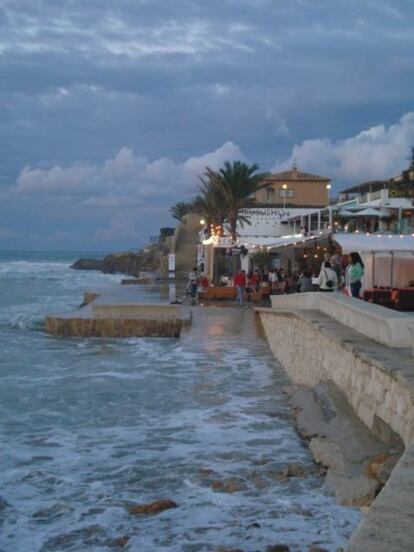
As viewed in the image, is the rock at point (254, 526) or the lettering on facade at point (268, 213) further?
the lettering on facade at point (268, 213)

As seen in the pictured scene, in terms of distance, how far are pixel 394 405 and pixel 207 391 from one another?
19.2 ft

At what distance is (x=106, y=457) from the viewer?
8742 millimetres

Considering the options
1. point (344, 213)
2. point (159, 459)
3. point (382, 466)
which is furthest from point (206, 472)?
point (344, 213)

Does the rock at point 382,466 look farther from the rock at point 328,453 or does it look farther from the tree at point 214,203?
the tree at point 214,203

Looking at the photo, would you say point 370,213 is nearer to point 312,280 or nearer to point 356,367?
point 312,280

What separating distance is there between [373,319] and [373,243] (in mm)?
9580

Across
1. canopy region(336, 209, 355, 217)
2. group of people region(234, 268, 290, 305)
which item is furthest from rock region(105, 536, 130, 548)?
canopy region(336, 209, 355, 217)

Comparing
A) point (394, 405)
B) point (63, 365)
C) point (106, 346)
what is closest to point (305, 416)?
point (394, 405)

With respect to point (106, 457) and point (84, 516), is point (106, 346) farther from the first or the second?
point (84, 516)

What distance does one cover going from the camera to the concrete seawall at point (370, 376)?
11.7 ft

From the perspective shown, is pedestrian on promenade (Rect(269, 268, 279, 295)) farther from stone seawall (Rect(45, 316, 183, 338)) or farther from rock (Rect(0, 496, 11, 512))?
rock (Rect(0, 496, 11, 512))

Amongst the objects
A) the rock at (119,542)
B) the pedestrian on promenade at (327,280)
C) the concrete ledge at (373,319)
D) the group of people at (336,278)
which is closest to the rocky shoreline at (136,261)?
the group of people at (336,278)

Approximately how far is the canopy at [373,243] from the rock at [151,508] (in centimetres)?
1305

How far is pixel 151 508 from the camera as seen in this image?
265 inches
